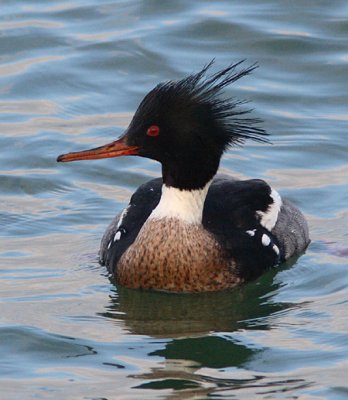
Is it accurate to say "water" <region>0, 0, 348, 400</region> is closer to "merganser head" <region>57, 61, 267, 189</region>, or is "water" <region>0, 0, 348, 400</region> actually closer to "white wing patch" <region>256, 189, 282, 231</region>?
"white wing patch" <region>256, 189, 282, 231</region>

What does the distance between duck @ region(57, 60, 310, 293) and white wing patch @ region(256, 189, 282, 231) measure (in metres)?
0.09

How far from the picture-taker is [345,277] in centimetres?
1007

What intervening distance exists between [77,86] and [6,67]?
1.01 m

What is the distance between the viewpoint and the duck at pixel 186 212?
984 cm

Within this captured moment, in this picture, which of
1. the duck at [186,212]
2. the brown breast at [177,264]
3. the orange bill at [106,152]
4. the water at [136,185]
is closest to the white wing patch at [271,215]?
the duck at [186,212]

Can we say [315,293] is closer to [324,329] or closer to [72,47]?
[324,329]

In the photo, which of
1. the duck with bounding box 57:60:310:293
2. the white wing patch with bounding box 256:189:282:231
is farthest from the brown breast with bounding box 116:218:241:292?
the white wing patch with bounding box 256:189:282:231

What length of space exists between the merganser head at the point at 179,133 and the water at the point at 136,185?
95 cm

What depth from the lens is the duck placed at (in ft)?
32.3

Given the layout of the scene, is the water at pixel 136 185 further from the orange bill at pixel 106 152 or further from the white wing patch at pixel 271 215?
the orange bill at pixel 106 152

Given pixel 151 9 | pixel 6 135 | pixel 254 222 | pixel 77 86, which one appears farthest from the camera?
pixel 151 9

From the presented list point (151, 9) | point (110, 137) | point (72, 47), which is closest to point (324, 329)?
point (110, 137)

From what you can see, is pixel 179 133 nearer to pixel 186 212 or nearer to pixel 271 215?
pixel 186 212

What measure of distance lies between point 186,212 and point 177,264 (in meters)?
0.41
